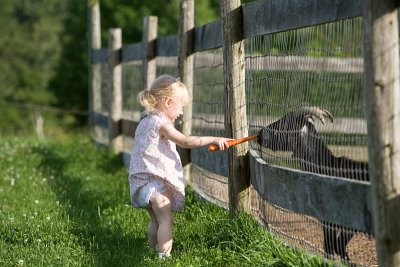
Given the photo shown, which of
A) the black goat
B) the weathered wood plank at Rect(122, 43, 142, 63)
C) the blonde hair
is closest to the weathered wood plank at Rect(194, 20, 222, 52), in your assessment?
the blonde hair

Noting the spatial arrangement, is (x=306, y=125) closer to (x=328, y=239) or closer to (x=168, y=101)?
(x=328, y=239)

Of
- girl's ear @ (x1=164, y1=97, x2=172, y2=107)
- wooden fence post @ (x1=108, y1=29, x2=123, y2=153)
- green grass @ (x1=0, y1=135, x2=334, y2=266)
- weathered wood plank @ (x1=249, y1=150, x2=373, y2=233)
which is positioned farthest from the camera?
wooden fence post @ (x1=108, y1=29, x2=123, y2=153)

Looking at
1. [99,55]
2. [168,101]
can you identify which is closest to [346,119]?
[168,101]

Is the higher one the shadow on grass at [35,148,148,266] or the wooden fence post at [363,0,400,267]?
the wooden fence post at [363,0,400,267]

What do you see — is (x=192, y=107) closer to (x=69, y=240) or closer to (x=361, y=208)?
(x=69, y=240)

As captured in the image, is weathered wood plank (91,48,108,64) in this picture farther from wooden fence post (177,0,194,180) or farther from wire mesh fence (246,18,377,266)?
wire mesh fence (246,18,377,266)

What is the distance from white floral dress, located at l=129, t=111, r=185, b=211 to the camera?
6109 mm

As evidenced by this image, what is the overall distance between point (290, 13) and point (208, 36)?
96.1 inches

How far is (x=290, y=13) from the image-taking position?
5.38 meters

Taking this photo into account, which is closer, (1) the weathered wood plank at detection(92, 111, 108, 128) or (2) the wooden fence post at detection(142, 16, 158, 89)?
(2) the wooden fence post at detection(142, 16, 158, 89)

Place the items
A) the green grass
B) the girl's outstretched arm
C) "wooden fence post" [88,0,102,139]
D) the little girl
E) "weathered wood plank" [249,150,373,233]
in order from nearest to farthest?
"weathered wood plank" [249,150,373,233]
the green grass
the girl's outstretched arm
the little girl
"wooden fence post" [88,0,102,139]

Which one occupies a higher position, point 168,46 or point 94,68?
point 168,46

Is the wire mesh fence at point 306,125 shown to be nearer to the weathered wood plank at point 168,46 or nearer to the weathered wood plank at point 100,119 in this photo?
the weathered wood plank at point 168,46

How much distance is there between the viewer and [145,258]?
225 inches
